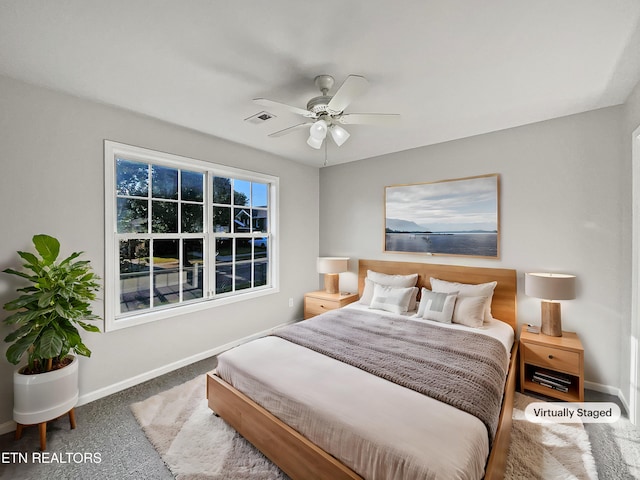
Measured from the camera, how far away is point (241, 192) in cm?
382

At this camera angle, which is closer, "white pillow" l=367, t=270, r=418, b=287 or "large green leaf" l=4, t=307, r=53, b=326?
"large green leaf" l=4, t=307, r=53, b=326

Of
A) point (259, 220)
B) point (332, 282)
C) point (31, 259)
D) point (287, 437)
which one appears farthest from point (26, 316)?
point (332, 282)

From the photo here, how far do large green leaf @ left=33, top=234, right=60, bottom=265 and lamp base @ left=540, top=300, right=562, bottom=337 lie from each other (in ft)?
13.5

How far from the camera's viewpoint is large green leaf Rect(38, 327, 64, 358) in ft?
6.07

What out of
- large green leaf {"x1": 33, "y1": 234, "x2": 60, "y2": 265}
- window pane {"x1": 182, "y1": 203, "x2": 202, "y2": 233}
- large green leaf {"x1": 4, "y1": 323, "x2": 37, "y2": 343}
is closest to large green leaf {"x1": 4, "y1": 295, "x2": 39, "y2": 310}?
large green leaf {"x1": 4, "y1": 323, "x2": 37, "y2": 343}

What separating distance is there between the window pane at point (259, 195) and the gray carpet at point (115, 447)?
8.35 feet

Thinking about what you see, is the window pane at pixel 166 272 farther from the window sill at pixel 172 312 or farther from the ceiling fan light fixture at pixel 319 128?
the ceiling fan light fixture at pixel 319 128

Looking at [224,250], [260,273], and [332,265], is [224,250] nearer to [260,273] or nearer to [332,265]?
[260,273]

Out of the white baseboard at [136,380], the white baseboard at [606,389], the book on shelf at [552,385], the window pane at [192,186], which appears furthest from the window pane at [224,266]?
the white baseboard at [606,389]

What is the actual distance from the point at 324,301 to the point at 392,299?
112 cm

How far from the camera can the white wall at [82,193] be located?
2092mm

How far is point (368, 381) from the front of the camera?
72.7 inches

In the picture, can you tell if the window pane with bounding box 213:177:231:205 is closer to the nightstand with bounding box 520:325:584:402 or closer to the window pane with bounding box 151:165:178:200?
the window pane with bounding box 151:165:178:200

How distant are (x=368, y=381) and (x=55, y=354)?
6.66ft
